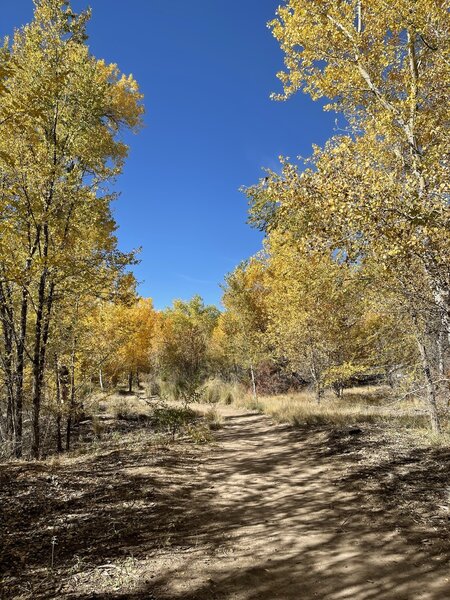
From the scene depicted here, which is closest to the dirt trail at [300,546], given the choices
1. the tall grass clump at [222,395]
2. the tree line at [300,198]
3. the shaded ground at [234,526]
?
the shaded ground at [234,526]

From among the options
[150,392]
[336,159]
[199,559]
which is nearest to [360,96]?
[336,159]

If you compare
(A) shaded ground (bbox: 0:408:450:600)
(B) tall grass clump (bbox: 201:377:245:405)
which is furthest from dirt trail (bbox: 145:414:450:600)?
(B) tall grass clump (bbox: 201:377:245:405)

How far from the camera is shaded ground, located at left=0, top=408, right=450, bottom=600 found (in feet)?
12.1

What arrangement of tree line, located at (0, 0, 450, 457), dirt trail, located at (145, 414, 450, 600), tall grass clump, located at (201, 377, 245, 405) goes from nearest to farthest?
dirt trail, located at (145, 414, 450, 600) < tree line, located at (0, 0, 450, 457) < tall grass clump, located at (201, 377, 245, 405)

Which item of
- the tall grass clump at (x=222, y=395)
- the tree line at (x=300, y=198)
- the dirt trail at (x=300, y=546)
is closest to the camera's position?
the dirt trail at (x=300, y=546)

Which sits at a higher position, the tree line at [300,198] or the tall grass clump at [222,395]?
the tree line at [300,198]

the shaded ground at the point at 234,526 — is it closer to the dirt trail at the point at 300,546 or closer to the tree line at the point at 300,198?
the dirt trail at the point at 300,546

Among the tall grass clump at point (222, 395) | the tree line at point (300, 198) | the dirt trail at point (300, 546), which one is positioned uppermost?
the tree line at point (300, 198)

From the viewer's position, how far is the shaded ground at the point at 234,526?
367 centimetres

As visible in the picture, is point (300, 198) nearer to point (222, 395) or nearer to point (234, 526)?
point (234, 526)

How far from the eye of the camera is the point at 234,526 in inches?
202

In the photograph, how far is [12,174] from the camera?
8125mm

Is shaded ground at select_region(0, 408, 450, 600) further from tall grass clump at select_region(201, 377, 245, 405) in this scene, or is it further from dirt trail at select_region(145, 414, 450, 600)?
tall grass clump at select_region(201, 377, 245, 405)

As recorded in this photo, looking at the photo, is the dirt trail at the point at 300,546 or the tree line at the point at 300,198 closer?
the dirt trail at the point at 300,546
